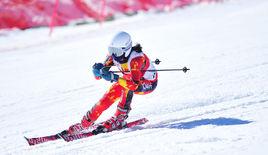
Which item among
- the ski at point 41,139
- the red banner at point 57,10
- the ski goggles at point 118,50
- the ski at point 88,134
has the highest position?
the red banner at point 57,10

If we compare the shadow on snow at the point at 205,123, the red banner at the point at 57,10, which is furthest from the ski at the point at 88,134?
the red banner at the point at 57,10

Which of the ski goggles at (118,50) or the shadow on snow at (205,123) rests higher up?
the ski goggles at (118,50)

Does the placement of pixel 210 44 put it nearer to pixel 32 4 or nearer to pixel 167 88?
pixel 167 88

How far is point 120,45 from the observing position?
6.01 metres

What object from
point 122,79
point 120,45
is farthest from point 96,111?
point 120,45

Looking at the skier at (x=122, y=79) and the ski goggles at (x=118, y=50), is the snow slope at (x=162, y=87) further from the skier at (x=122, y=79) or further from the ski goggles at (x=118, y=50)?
the ski goggles at (x=118, y=50)

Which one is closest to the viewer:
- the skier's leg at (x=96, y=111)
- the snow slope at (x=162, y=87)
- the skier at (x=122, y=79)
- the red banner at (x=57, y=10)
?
the snow slope at (x=162, y=87)

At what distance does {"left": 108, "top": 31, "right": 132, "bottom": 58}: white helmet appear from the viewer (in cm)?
601

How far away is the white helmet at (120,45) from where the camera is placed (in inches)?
237

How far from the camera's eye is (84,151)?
5.31 m

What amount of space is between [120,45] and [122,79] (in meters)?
0.42

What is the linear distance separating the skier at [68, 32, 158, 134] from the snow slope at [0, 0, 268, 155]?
0.29 meters

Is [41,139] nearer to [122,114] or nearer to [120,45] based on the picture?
[122,114]

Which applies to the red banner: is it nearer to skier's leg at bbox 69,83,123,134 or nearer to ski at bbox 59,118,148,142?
skier's leg at bbox 69,83,123,134
